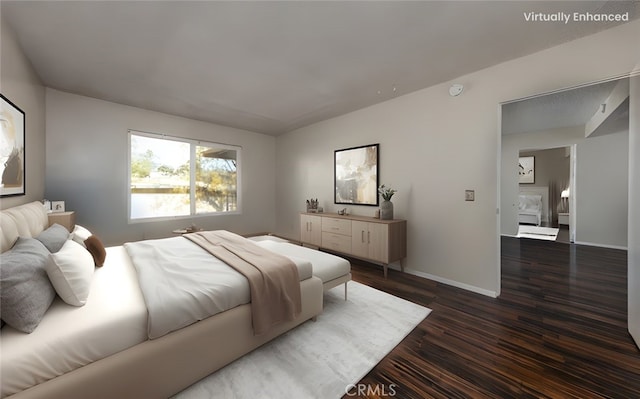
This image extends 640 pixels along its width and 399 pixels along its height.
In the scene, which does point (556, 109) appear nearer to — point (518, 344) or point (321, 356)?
point (518, 344)

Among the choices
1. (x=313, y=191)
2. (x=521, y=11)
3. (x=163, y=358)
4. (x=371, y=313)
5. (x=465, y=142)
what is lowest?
(x=371, y=313)

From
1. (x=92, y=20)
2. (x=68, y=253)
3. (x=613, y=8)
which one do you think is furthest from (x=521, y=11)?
(x=68, y=253)

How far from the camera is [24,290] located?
45.4 inches

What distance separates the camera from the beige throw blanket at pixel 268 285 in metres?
1.72

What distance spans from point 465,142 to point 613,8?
142 cm

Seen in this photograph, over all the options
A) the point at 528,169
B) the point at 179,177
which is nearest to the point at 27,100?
the point at 179,177

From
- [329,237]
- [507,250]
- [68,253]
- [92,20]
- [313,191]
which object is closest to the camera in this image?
[68,253]

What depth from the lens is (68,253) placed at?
151cm

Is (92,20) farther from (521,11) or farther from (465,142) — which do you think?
(465,142)

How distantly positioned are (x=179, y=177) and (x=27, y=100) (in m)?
2.17

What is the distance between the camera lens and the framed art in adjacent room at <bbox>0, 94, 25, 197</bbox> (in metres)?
1.88

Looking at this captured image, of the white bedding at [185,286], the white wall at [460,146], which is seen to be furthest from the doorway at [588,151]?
the white bedding at [185,286]

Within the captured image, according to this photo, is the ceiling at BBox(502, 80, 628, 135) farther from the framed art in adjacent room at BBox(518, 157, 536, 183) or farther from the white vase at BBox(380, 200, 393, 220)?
the framed art in adjacent room at BBox(518, 157, 536, 183)

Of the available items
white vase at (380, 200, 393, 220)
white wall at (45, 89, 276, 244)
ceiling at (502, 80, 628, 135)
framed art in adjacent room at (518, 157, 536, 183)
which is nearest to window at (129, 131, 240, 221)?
white wall at (45, 89, 276, 244)
